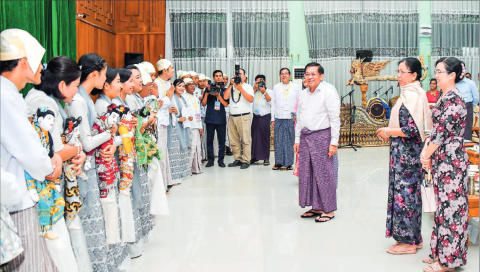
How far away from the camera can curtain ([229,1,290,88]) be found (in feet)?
32.5

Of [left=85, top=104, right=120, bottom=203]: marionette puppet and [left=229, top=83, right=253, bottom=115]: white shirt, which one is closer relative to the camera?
[left=85, top=104, right=120, bottom=203]: marionette puppet

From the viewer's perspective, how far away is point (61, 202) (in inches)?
77.5

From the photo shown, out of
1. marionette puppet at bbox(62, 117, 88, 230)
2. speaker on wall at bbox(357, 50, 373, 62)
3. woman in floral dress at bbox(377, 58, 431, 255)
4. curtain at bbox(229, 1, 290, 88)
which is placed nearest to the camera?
marionette puppet at bbox(62, 117, 88, 230)

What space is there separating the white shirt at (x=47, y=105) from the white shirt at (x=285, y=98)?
4389mm

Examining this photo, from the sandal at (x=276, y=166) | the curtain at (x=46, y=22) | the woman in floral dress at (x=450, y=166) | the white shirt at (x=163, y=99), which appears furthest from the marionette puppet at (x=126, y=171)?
the sandal at (x=276, y=166)

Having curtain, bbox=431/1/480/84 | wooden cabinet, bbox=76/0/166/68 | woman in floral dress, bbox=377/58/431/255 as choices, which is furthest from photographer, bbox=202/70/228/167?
curtain, bbox=431/1/480/84

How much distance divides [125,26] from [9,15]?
5.12m

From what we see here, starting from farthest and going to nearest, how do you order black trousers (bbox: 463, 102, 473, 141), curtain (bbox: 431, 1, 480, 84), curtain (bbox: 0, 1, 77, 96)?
curtain (bbox: 431, 1, 480, 84) < black trousers (bbox: 463, 102, 473, 141) < curtain (bbox: 0, 1, 77, 96)

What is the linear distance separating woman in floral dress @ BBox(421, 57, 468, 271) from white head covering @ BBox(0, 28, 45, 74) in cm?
214

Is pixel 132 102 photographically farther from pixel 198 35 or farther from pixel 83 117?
pixel 198 35

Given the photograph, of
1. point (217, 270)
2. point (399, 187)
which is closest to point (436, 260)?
point (399, 187)

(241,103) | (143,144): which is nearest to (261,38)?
(241,103)

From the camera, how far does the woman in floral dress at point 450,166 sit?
2510mm

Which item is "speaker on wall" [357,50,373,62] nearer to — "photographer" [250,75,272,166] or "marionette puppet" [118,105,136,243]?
"photographer" [250,75,272,166]
